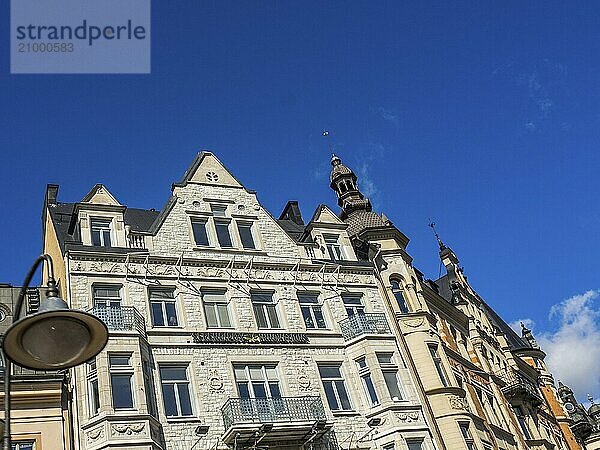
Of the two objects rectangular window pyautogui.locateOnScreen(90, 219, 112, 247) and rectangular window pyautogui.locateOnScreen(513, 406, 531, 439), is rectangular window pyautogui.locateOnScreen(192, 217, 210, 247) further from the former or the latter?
rectangular window pyautogui.locateOnScreen(513, 406, 531, 439)

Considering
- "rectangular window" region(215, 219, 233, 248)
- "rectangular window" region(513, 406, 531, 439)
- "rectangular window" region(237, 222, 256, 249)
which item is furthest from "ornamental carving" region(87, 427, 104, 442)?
"rectangular window" region(513, 406, 531, 439)

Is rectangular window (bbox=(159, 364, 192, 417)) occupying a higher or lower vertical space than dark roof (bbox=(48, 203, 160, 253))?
lower

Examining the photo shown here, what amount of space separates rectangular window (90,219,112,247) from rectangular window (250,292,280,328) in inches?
258

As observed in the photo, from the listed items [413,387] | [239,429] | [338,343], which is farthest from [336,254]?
[239,429]

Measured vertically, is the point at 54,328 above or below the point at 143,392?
below

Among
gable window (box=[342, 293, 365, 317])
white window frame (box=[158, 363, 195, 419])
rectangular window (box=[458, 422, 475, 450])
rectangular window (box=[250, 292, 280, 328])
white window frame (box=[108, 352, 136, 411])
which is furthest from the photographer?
gable window (box=[342, 293, 365, 317])

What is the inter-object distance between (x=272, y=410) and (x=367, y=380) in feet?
16.9

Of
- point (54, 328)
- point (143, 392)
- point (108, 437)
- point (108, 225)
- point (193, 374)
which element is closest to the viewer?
point (54, 328)

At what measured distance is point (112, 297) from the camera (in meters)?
26.3

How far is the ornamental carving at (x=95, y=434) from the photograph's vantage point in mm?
21531

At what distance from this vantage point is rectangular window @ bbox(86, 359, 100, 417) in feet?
73.0

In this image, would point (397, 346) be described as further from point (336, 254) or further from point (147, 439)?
point (147, 439)

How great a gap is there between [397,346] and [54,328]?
932 inches

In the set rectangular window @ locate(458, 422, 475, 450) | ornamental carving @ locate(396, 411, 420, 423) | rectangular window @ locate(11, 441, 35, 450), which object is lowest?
rectangular window @ locate(458, 422, 475, 450)
